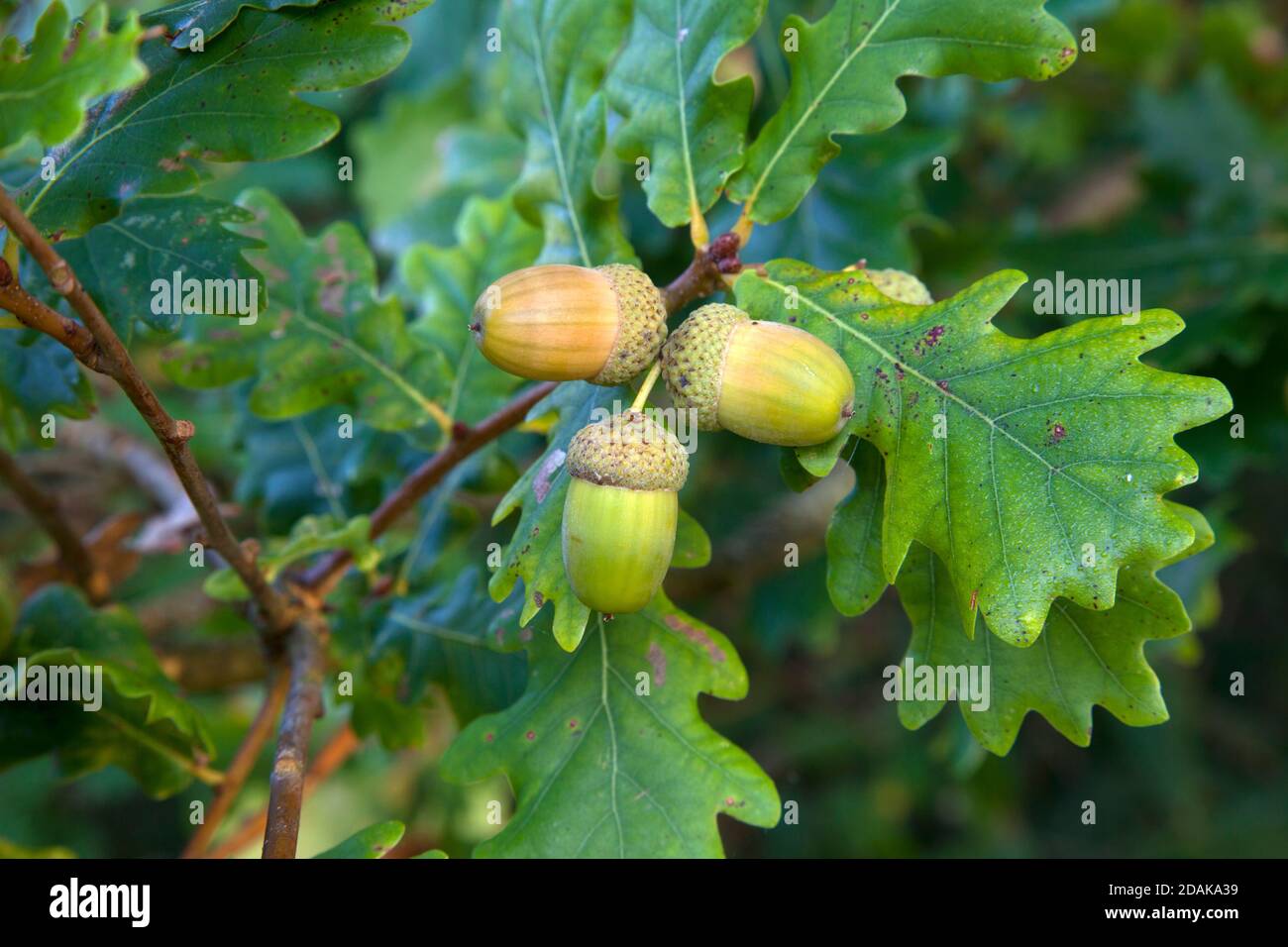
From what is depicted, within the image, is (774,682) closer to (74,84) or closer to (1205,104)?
(1205,104)

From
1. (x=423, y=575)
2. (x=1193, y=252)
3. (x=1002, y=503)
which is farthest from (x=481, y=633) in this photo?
(x=1193, y=252)

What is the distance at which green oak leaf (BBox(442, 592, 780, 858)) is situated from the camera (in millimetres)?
1153

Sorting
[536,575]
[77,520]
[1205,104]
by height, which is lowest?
[77,520]

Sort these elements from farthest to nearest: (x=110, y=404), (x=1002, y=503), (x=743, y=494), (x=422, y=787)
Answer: (x=422, y=787), (x=743, y=494), (x=110, y=404), (x=1002, y=503)

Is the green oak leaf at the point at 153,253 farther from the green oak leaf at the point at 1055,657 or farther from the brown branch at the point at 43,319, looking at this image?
the green oak leaf at the point at 1055,657

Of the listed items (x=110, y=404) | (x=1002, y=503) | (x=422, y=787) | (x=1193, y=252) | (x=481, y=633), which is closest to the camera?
(x=1002, y=503)

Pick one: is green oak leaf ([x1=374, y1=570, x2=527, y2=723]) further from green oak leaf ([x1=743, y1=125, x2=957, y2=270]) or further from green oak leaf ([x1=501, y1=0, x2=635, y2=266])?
green oak leaf ([x1=743, y1=125, x2=957, y2=270])

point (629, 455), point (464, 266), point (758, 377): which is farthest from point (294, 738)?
point (464, 266)

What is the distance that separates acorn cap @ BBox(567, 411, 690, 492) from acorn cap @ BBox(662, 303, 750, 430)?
0.04 metres

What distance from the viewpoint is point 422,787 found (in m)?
3.05

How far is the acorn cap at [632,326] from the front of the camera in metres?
1.08

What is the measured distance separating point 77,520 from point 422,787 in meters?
1.15

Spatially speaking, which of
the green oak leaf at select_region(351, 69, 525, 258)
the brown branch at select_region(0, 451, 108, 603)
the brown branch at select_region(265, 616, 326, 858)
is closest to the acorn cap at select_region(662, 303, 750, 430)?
the brown branch at select_region(265, 616, 326, 858)

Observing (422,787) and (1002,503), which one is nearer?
(1002,503)
